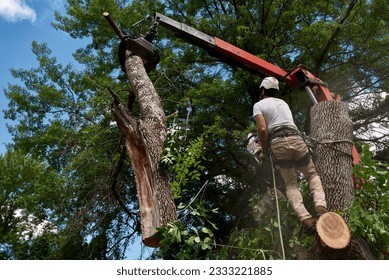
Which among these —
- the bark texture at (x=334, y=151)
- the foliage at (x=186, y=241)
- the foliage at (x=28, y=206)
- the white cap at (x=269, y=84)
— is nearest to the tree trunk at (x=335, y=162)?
the bark texture at (x=334, y=151)

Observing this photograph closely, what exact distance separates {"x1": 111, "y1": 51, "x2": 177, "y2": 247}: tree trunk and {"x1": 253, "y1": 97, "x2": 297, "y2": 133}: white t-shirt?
45.3 inches

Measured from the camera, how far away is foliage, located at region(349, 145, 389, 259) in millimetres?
3951

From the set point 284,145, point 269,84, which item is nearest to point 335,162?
point 284,145

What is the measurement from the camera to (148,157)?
4578 millimetres

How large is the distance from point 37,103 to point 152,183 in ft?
30.8

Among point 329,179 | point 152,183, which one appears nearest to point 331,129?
point 329,179

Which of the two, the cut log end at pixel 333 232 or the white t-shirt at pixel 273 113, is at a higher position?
the white t-shirt at pixel 273 113

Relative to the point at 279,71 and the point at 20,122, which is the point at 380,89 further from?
the point at 20,122

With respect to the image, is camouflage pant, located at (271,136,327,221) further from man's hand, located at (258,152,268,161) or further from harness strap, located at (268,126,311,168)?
man's hand, located at (258,152,268,161)

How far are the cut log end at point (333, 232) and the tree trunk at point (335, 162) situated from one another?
0.06 metres

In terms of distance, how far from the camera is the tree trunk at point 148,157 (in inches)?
164

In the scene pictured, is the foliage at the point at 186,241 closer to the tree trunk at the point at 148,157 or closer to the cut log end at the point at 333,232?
the tree trunk at the point at 148,157

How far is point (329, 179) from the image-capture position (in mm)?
4832
